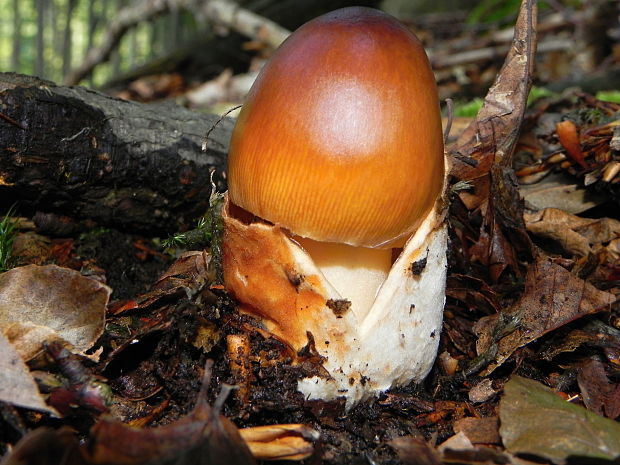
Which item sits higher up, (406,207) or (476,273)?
(406,207)

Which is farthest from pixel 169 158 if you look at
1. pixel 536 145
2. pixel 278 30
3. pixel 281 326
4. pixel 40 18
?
pixel 40 18

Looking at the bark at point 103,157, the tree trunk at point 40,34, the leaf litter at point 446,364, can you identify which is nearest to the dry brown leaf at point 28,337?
the leaf litter at point 446,364

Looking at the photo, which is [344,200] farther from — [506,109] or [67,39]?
[67,39]

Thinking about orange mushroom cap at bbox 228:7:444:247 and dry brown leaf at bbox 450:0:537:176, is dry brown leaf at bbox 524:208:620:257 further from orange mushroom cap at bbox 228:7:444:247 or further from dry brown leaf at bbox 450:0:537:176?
orange mushroom cap at bbox 228:7:444:247

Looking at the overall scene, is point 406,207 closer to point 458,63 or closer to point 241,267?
point 241,267

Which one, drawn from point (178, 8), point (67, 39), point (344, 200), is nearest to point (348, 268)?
point (344, 200)

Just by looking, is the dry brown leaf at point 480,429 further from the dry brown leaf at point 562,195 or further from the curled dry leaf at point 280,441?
the dry brown leaf at point 562,195
